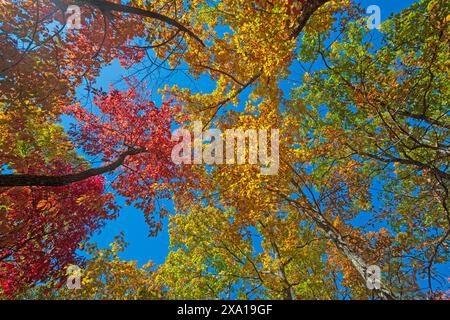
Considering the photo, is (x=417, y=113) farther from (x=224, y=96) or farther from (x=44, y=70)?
(x=44, y=70)

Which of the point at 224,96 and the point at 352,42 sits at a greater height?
the point at 352,42

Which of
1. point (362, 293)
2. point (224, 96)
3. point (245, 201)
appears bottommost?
point (362, 293)

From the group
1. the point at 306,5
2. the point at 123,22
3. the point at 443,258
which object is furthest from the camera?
the point at 443,258

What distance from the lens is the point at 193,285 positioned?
12039 millimetres

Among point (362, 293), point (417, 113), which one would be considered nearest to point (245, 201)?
point (417, 113)

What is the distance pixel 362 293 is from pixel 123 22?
Answer: 571 inches

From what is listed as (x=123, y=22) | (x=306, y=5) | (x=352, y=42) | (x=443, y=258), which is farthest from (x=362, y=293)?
(x=123, y=22)

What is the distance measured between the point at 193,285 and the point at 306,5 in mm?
12125

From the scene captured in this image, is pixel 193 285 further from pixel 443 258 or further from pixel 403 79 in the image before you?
pixel 403 79

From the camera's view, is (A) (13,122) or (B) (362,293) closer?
(A) (13,122)

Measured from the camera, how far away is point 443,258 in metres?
8.66

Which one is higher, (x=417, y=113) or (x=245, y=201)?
(x=417, y=113)
